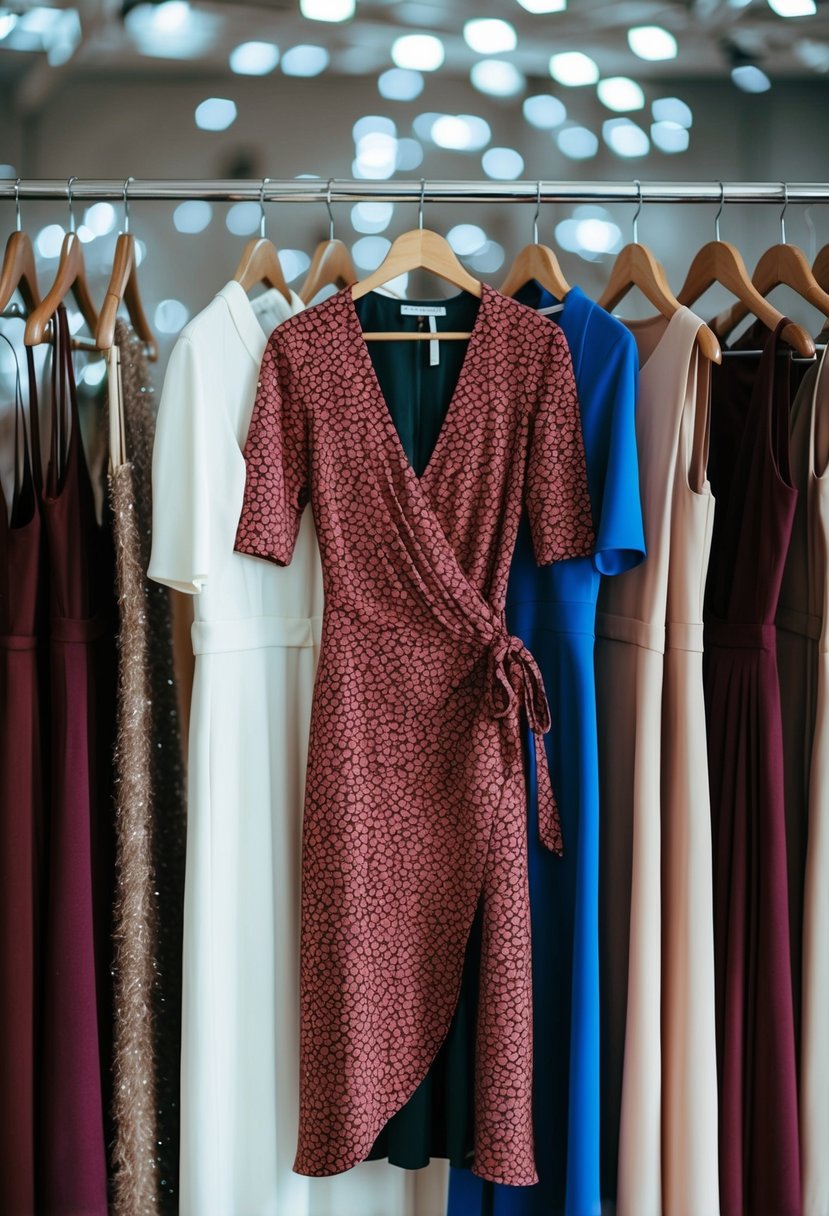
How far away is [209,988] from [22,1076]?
25cm

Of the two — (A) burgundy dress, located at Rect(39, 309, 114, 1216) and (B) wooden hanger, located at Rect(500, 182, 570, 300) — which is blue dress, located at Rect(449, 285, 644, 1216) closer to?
(B) wooden hanger, located at Rect(500, 182, 570, 300)

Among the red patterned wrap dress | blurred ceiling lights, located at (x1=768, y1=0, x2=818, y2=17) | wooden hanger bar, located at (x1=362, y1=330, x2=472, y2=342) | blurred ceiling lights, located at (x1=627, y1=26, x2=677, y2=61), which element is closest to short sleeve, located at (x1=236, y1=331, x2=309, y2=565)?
the red patterned wrap dress

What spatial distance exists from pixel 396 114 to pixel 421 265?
64cm

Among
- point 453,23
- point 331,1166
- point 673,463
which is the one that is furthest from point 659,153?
point 331,1166

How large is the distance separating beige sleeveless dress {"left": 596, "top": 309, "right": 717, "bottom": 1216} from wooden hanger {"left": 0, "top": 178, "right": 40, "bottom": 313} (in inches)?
34.4

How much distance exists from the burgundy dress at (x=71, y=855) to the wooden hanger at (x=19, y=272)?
0.32 feet

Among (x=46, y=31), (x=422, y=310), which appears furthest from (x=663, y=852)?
(x=46, y=31)

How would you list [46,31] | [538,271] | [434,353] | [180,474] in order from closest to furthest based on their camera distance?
1. [180,474]
2. [434,353]
3. [538,271]
4. [46,31]

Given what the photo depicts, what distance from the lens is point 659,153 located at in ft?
5.76

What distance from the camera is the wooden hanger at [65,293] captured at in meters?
1.23

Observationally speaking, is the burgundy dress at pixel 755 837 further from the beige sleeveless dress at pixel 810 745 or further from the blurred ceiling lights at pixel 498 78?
the blurred ceiling lights at pixel 498 78

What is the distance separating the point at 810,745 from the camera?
51.5 inches

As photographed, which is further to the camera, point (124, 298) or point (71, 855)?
point (124, 298)

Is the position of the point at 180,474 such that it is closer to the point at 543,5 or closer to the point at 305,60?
the point at 305,60
